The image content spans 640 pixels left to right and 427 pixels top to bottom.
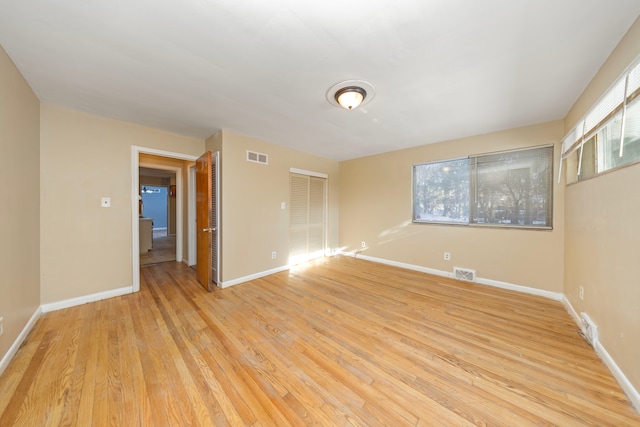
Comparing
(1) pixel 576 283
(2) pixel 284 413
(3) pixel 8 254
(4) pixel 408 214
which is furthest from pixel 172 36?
(1) pixel 576 283

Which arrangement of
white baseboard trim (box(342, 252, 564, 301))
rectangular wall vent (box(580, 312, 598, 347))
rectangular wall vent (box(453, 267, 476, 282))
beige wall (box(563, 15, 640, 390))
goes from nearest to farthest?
beige wall (box(563, 15, 640, 390)), rectangular wall vent (box(580, 312, 598, 347)), white baseboard trim (box(342, 252, 564, 301)), rectangular wall vent (box(453, 267, 476, 282))

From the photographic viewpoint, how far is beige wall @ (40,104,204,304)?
247 centimetres

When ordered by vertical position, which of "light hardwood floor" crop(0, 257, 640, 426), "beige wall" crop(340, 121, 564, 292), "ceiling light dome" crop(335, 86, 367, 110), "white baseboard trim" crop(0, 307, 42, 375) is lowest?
"light hardwood floor" crop(0, 257, 640, 426)

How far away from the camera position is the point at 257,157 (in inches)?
144

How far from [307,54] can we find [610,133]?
258 cm

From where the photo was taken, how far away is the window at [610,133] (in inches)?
55.9

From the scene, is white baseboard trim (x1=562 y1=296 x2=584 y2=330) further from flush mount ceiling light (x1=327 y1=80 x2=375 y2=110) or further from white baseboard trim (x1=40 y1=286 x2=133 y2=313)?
white baseboard trim (x1=40 y1=286 x2=133 y2=313)

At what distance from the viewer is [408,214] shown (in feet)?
13.9

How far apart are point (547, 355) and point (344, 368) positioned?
173 centimetres

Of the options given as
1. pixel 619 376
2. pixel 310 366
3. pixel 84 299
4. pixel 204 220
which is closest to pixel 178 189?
pixel 204 220

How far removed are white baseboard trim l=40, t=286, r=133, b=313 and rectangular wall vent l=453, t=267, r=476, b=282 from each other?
5034 mm

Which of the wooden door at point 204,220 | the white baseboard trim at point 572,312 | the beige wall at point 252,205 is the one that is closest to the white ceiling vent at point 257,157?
the beige wall at point 252,205

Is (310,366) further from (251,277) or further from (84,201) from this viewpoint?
(84,201)

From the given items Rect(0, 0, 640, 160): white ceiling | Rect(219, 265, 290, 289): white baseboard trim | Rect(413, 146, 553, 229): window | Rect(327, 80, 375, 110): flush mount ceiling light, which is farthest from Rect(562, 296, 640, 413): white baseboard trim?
Rect(219, 265, 290, 289): white baseboard trim
